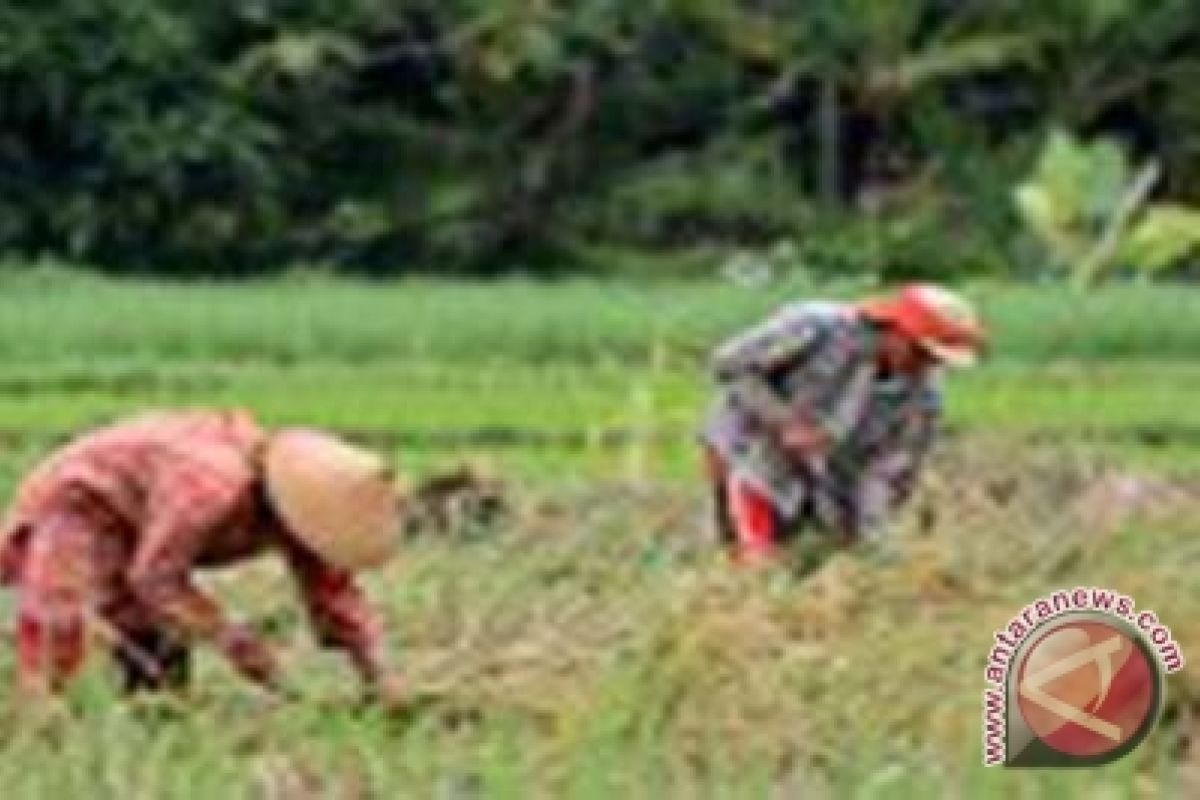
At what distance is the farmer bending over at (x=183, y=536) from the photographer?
5.42 m

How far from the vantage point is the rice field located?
4.05 m

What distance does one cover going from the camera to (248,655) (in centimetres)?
543

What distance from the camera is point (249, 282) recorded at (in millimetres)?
19141

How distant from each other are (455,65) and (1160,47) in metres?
3.87

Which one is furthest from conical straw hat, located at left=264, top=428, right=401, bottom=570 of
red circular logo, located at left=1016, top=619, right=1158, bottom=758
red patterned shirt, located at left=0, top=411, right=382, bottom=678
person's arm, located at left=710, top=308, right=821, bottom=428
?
person's arm, located at left=710, top=308, right=821, bottom=428

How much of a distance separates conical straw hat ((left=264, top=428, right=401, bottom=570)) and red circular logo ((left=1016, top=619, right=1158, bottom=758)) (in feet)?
4.90

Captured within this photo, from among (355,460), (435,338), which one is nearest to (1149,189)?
(435,338)

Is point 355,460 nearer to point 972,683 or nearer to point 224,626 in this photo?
point 224,626

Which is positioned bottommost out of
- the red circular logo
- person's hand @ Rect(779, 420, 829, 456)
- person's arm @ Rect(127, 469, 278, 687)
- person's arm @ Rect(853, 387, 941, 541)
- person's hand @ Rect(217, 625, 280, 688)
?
person's arm @ Rect(853, 387, 941, 541)

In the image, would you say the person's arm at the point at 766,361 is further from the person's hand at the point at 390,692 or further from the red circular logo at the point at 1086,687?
the red circular logo at the point at 1086,687

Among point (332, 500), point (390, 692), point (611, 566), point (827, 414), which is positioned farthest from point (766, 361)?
point (390, 692)

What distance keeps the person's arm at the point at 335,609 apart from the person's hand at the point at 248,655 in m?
0.16

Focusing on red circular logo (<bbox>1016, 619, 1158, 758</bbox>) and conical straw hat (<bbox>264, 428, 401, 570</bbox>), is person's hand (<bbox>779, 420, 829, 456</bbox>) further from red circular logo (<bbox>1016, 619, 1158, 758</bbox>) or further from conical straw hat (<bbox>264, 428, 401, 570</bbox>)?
red circular logo (<bbox>1016, 619, 1158, 758</bbox>)

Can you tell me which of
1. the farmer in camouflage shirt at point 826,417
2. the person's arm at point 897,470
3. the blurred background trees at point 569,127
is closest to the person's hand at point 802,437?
the farmer in camouflage shirt at point 826,417
